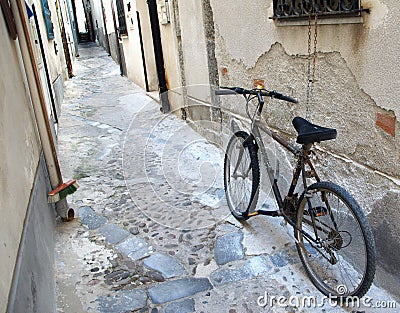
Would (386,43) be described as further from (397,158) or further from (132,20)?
(132,20)

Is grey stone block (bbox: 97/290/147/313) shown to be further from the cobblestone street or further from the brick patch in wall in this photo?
the brick patch in wall

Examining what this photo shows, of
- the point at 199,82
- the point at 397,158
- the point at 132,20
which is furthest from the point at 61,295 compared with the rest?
the point at 132,20

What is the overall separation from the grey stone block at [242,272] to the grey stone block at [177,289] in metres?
0.08

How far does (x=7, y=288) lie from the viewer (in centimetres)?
134

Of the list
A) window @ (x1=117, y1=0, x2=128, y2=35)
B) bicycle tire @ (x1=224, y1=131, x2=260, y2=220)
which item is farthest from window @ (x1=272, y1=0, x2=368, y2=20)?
window @ (x1=117, y1=0, x2=128, y2=35)

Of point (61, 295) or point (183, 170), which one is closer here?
point (61, 295)

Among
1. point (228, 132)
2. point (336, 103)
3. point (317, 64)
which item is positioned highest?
point (317, 64)

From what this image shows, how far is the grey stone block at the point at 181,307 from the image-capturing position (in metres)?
2.21

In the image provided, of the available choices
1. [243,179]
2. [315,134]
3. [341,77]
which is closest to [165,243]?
[243,179]

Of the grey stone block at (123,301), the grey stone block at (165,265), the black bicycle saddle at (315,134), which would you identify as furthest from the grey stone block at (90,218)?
the black bicycle saddle at (315,134)

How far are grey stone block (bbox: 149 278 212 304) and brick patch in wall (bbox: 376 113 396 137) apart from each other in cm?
137

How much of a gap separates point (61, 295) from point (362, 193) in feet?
6.29

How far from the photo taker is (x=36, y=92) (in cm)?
299

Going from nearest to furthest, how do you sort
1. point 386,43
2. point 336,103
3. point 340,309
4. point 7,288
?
point 7,288 → point 386,43 → point 340,309 → point 336,103
